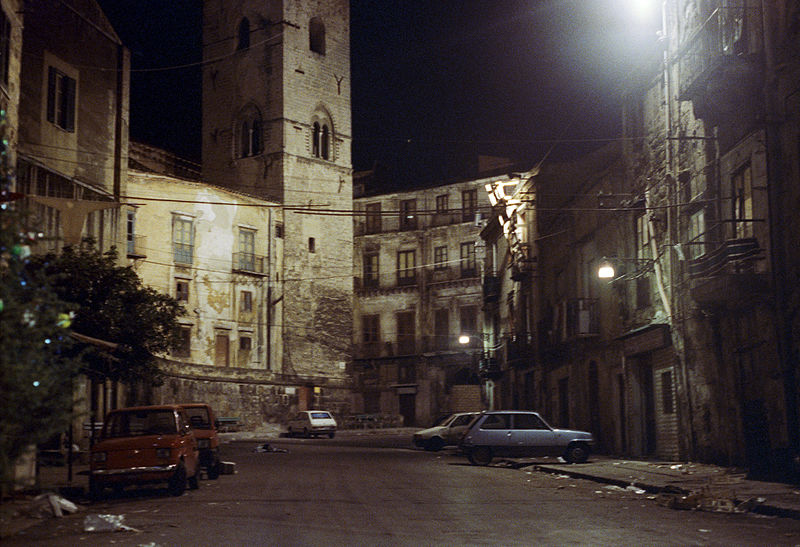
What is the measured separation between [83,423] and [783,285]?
69.0 feet

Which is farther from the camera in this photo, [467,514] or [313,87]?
[313,87]

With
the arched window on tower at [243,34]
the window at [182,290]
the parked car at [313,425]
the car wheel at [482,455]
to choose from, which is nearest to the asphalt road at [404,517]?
the car wheel at [482,455]

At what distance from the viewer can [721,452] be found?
21.2 meters

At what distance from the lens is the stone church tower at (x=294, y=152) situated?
58.7m

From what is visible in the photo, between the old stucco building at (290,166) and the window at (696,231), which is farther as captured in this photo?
the old stucco building at (290,166)

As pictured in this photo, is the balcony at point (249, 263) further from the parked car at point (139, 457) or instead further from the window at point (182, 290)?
the parked car at point (139, 457)

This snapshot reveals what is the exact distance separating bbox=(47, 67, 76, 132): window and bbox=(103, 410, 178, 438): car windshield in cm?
1101

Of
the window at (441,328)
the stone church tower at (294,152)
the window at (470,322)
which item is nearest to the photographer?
the stone church tower at (294,152)

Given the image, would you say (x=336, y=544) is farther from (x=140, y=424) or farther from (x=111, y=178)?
(x=111, y=178)

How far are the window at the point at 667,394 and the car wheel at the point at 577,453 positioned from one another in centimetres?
233

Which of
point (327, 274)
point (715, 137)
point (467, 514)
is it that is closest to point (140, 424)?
point (467, 514)

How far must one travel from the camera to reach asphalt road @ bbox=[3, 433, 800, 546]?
1048 centimetres

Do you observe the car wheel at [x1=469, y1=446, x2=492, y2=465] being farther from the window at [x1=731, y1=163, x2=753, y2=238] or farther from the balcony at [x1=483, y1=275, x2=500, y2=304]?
the balcony at [x1=483, y1=275, x2=500, y2=304]

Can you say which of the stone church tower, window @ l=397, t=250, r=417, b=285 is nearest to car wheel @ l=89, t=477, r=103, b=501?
the stone church tower
